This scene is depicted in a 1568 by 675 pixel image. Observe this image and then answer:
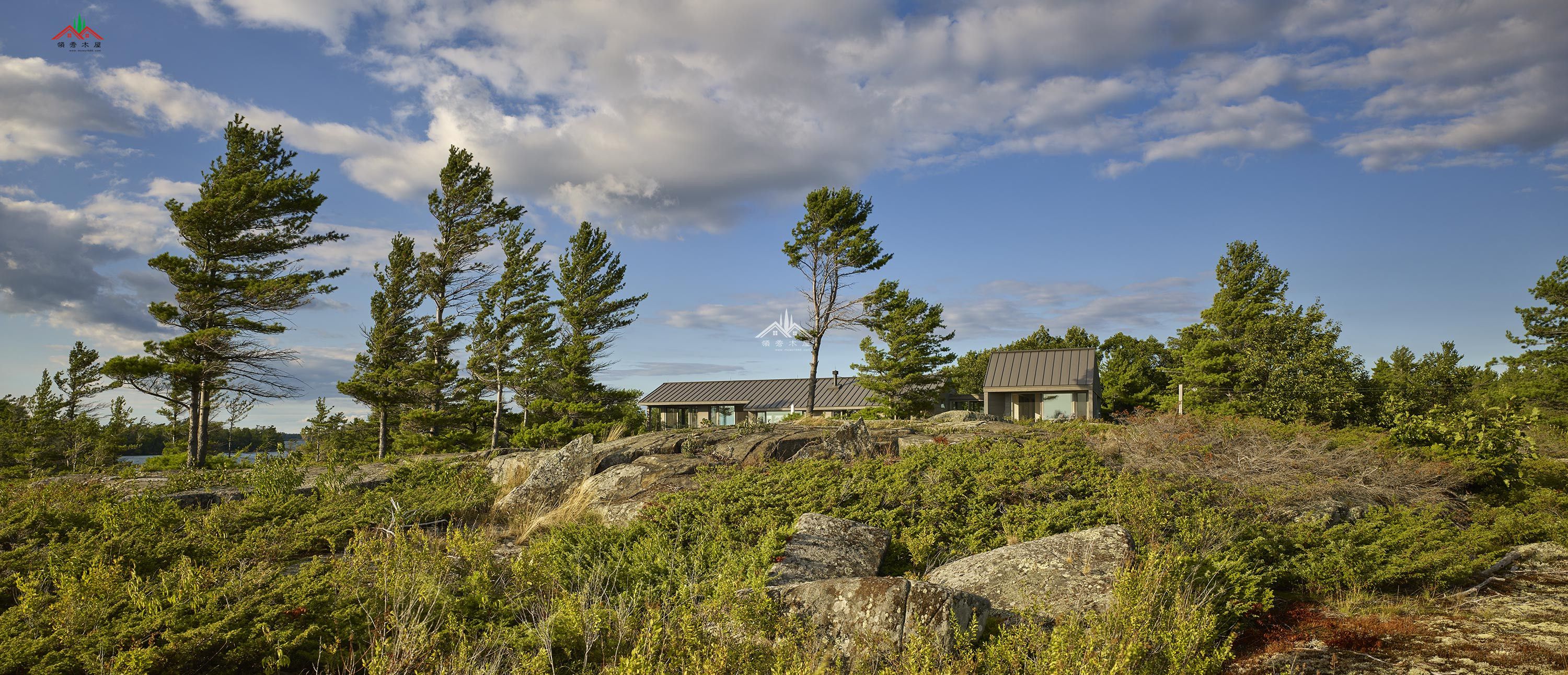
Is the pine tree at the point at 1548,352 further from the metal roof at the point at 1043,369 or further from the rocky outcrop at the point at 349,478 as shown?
the rocky outcrop at the point at 349,478

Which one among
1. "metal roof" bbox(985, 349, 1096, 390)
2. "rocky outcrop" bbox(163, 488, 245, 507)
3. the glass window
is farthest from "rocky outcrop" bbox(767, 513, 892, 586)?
"metal roof" bbox(985, 349, 1096, 390)

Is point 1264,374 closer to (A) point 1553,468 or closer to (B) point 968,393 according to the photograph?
(A) point 1553,468

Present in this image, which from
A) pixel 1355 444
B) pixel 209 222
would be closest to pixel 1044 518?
pixel 1355 444

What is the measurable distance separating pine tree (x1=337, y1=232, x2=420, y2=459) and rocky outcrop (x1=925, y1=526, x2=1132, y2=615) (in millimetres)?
24527

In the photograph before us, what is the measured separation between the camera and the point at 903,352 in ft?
107

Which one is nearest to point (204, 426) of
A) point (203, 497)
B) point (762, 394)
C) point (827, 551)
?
point (203, 497)

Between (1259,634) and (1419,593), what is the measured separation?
307 centimetres

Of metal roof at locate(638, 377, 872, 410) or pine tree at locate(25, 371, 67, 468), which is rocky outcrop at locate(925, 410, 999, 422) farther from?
pine tree at locate(25, 371, 67, 468)

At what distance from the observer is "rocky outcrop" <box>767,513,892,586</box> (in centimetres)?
593

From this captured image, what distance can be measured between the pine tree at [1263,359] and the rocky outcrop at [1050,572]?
56.1ft

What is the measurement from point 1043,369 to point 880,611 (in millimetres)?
30739

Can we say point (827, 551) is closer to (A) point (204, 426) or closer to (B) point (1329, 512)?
(B) point (1329, 512)

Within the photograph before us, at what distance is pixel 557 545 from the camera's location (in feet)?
21.9

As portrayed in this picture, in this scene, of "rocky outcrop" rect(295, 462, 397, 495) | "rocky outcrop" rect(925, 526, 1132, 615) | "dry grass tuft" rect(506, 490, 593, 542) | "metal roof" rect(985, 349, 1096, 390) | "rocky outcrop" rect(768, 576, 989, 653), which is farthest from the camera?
"metal roof" rect(985, 349, 1096, 390)
